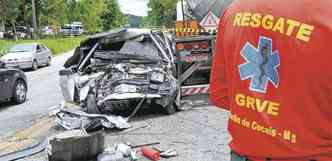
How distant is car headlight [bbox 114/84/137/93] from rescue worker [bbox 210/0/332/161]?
24.1 ft

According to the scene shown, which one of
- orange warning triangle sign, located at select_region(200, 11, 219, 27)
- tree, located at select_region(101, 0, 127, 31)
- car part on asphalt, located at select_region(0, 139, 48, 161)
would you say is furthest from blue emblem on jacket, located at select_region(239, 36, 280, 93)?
tree, located at select_region(101, 0, 127, 31)

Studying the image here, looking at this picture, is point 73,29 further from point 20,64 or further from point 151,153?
point 151,153

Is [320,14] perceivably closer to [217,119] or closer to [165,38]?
[217,119]

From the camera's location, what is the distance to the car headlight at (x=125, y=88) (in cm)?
957

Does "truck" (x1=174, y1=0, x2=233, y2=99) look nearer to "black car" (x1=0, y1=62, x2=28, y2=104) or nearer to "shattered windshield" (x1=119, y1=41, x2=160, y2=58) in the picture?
"shattered windshield" (x1=119, y1=41, x2=160, y2=58)

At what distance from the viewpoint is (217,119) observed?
9039mm

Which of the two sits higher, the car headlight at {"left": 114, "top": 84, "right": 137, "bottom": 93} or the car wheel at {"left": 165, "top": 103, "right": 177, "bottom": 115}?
the car headlight at {"left": 114, "top": 84, "right": 137, "bottom": 93}

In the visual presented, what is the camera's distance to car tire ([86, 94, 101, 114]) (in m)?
9.61

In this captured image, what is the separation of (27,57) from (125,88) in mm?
18307

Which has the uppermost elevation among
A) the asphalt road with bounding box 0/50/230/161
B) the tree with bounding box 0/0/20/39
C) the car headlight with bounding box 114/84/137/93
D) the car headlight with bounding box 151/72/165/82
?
the tree with bounding box 0/0/20/39

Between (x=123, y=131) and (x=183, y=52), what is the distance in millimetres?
2874

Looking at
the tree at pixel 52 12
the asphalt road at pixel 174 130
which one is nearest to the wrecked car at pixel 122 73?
the asphalt road at pixel 174 130

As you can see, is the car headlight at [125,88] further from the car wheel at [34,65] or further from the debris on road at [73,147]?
the car wheel at [34,65]

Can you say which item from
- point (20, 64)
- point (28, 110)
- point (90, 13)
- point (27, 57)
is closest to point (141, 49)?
point (28, 110)
